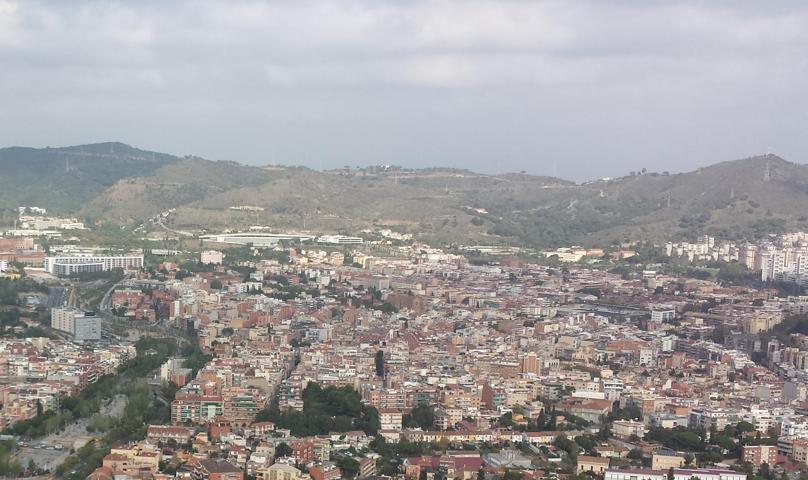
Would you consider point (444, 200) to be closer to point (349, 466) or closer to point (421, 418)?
point (421, 418)

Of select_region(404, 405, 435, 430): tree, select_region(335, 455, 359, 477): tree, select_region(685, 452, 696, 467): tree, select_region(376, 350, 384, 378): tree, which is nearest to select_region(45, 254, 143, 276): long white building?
select_region(376, 350, 384, 378): tree

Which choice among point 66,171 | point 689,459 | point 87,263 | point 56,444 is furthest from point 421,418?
point 66,171

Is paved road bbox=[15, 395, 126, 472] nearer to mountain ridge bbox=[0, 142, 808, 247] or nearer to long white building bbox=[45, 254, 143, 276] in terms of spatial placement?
long white building bbox=[45, 254, 143, 276]

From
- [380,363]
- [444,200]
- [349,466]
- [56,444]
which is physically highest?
[444,200]

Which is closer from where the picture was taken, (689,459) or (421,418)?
(689,459)

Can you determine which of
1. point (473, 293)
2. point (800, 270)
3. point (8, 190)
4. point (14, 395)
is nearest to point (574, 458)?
point (14, 395)

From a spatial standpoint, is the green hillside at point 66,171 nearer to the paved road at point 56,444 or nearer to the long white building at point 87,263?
the long white building at point 87,263

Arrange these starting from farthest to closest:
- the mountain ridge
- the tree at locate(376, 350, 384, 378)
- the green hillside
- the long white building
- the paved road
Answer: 1. the green hillside
2. the mountain ridge
3. the long white building
4. the tree at locate(376, 350, 384, 378)
5. the paved road

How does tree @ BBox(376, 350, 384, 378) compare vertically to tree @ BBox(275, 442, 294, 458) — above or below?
above

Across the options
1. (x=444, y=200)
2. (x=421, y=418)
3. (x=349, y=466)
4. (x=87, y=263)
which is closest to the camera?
(x=349, y=466)

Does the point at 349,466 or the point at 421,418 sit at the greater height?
the point at 421,418
